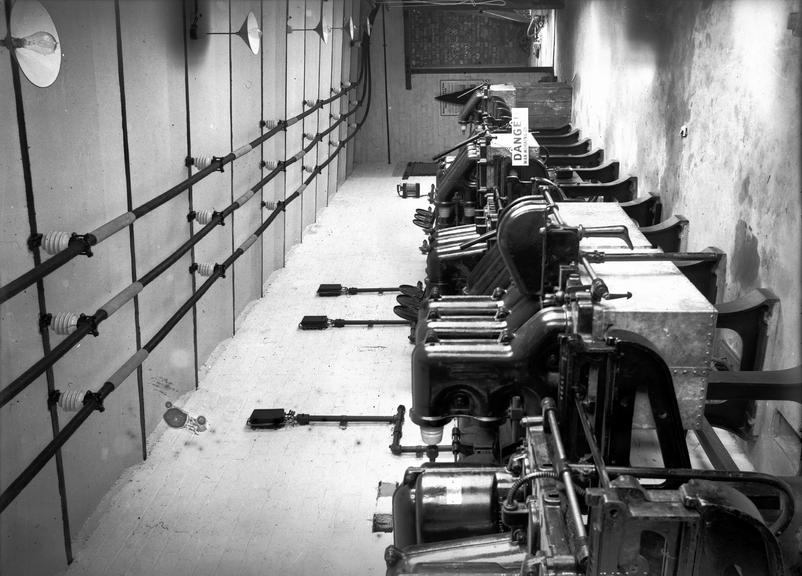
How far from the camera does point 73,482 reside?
12.1ft

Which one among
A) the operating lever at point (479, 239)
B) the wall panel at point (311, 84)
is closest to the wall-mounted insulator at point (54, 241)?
the operating lever at point (479, 239)

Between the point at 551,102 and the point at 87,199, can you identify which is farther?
the point at 551,102

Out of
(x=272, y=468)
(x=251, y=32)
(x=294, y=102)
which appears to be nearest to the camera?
(x=272, y=468)

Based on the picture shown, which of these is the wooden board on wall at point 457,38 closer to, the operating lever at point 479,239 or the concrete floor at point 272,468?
the concrete floor at point 272,468

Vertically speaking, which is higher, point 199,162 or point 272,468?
point 199,162

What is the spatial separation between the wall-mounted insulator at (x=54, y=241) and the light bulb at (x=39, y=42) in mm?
686

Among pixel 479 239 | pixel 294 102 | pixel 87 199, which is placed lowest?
pixel 479 239

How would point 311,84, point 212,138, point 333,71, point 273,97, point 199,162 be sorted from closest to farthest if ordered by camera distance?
point 199,162 < point 212,138 < point 273,97 < point 311,84 < point 333,71

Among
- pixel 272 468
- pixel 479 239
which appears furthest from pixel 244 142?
pixel 272 468

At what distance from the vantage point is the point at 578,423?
8.34 feet

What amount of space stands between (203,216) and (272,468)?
5.63ft

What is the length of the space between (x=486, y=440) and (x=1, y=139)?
2191 mm

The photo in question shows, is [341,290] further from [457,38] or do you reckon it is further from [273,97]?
[457,38]

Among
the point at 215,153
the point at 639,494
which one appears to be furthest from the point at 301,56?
the point at 639,494
